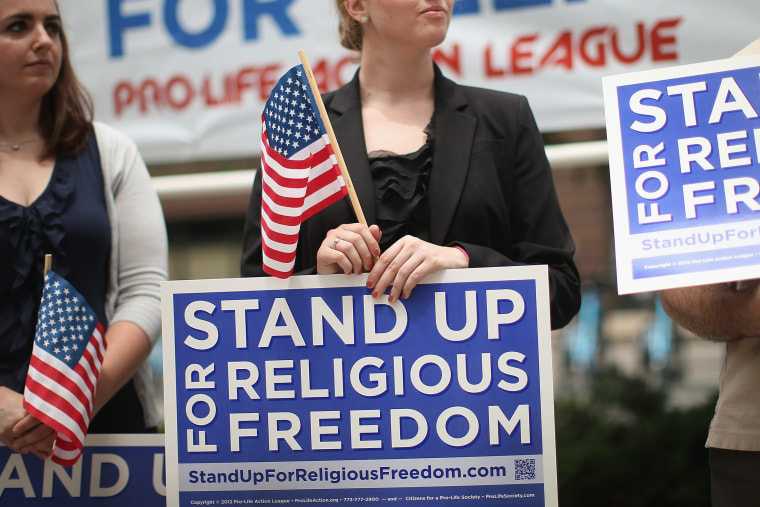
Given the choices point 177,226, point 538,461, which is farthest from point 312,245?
point 177,226

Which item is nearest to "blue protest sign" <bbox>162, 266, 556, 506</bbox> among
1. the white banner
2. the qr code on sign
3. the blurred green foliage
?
the qr code on sign

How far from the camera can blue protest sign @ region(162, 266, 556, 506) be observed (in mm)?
1778

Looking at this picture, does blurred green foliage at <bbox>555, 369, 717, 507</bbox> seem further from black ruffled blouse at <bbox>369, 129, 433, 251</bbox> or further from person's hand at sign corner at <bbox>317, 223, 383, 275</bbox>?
person's hand at sign corner at <bbox>317, 223, 383, 275</bbox>

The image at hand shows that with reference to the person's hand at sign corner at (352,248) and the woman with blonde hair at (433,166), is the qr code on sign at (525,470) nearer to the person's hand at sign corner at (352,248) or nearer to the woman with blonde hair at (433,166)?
the woman with blonde hair at (433,166)

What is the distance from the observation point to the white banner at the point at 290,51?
10.1ft

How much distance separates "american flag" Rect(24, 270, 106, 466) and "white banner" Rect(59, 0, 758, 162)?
4.87 feet

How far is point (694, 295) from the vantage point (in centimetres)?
182

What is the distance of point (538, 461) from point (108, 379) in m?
1.11

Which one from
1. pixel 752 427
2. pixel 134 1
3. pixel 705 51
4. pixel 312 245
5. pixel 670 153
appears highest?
pixel 134 1

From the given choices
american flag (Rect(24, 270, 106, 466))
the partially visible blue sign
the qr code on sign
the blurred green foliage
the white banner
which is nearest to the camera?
the qr code on sign

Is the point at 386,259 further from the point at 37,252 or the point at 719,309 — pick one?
the point at 37,252

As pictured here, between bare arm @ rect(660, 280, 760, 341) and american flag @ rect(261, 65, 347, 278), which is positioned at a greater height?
american flag @ rect(261, 65, 347, 278)

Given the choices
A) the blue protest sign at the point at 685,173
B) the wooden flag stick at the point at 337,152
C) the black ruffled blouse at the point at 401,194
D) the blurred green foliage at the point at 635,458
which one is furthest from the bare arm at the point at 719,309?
the blurred green foliage at the point at 635,458

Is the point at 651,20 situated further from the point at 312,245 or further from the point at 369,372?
the point at 369,372
